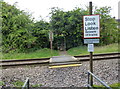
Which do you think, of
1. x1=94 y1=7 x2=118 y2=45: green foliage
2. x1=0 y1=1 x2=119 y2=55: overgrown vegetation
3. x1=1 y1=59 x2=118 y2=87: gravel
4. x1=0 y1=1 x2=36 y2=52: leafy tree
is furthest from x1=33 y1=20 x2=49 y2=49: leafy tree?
x1=1 y1=59 x2=118 y2=87: gravel

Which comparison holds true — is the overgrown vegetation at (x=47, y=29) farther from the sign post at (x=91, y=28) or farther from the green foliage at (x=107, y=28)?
the sign post at (x=91, y=28)

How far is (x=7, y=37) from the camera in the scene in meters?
9.83

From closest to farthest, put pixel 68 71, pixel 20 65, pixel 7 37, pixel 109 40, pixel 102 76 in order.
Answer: pixel 102 76
pixel 68 71
pixel 20 65
pixel 7 37
pixel 109 40

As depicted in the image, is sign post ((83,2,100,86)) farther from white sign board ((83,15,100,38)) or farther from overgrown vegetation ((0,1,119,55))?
overgrown vegetation ((0,1,119,55))

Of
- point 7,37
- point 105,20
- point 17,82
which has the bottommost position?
point 17,82

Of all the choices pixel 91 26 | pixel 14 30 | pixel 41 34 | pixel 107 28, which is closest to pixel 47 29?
pixel 41 34

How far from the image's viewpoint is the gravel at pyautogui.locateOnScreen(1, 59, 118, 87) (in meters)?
3.53

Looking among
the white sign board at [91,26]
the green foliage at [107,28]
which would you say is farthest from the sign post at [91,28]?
the green foliage at [107,28]

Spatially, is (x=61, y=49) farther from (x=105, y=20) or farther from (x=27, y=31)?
(x=105, y=20)

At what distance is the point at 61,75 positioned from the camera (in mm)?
4051

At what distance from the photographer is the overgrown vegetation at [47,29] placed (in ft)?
32.2

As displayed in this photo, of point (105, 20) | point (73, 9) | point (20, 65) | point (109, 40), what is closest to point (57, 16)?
point (73, 9)

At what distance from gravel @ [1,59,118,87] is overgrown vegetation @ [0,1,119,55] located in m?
5.54

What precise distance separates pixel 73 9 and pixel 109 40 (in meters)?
4.92
